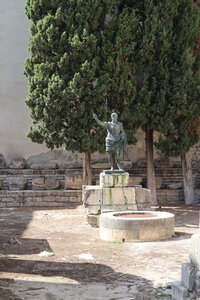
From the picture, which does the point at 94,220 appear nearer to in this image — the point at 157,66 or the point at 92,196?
the point at 92,196

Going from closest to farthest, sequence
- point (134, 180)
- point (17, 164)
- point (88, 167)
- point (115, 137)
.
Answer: point (115, 137) → point (88, 167) → point (134, 180) → point (17, 164)

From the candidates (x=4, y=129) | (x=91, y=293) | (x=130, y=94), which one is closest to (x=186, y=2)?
(x=130, y=94)

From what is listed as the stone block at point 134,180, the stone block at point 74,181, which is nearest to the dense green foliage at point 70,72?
the stone block at point 74,181

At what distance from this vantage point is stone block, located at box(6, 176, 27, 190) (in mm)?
15031

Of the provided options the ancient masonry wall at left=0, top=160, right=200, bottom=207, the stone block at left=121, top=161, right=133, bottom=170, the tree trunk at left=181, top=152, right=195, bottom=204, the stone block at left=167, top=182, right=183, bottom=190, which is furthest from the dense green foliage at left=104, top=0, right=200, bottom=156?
the stone block at left=121, top=161, right=133, bottom=170

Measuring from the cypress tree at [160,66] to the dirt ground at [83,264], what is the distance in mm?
4478

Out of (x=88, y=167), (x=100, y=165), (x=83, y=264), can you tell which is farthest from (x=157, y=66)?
(x=83, y=264)

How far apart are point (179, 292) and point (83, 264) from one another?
2.44 meters

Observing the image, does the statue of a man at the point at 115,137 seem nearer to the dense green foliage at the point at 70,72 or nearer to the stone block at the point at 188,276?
the dense green foliage at the point at 70,72

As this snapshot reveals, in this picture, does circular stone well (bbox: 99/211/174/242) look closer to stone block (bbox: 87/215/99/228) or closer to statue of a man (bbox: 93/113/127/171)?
stone block (bbox: 87/215/99/228)

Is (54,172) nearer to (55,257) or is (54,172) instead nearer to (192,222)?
(192,222)

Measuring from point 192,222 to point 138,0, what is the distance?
7849mm

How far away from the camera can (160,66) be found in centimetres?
1348

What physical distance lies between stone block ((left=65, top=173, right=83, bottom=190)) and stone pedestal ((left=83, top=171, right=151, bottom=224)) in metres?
4.17
